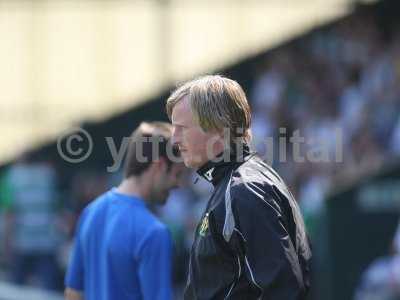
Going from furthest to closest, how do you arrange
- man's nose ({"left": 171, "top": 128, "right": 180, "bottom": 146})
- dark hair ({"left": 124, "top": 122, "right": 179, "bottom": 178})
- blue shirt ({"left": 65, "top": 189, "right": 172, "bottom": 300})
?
dark hair ({"left": 124, "top": 122, "right": 179, "bottom": 178}), blue shirt ({"left": 65, "top": 189, "right": 172, "bottom": 300}), man's nose ({"left": 171, "top": 128, "right": 180, "bottom": 146})

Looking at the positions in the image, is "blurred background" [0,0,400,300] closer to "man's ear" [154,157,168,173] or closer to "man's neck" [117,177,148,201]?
"man's neck" [117,177,148,201]

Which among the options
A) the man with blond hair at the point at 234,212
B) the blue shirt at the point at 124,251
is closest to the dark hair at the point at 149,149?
the blue shirt at the point at 124,251

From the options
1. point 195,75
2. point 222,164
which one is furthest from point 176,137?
point 195,75

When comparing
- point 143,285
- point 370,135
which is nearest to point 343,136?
point 370,135

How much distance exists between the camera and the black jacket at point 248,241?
3.53 meters

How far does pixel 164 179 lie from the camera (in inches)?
199

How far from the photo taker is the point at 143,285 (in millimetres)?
4785

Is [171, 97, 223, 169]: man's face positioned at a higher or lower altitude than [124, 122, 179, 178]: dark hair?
higher

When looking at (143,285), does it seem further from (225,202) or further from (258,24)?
(258,24)

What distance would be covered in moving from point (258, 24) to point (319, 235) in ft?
33.8

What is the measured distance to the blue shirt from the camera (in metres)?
4.80

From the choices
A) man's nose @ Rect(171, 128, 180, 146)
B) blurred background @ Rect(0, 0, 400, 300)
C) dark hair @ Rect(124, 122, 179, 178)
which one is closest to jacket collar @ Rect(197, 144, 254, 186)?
man's nose @ Rect(171, 128, 180, 146)

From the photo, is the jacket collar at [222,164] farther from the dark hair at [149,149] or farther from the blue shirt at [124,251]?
the dark hair at [149,149]

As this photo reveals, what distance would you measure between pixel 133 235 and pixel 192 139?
1217 millimetres
